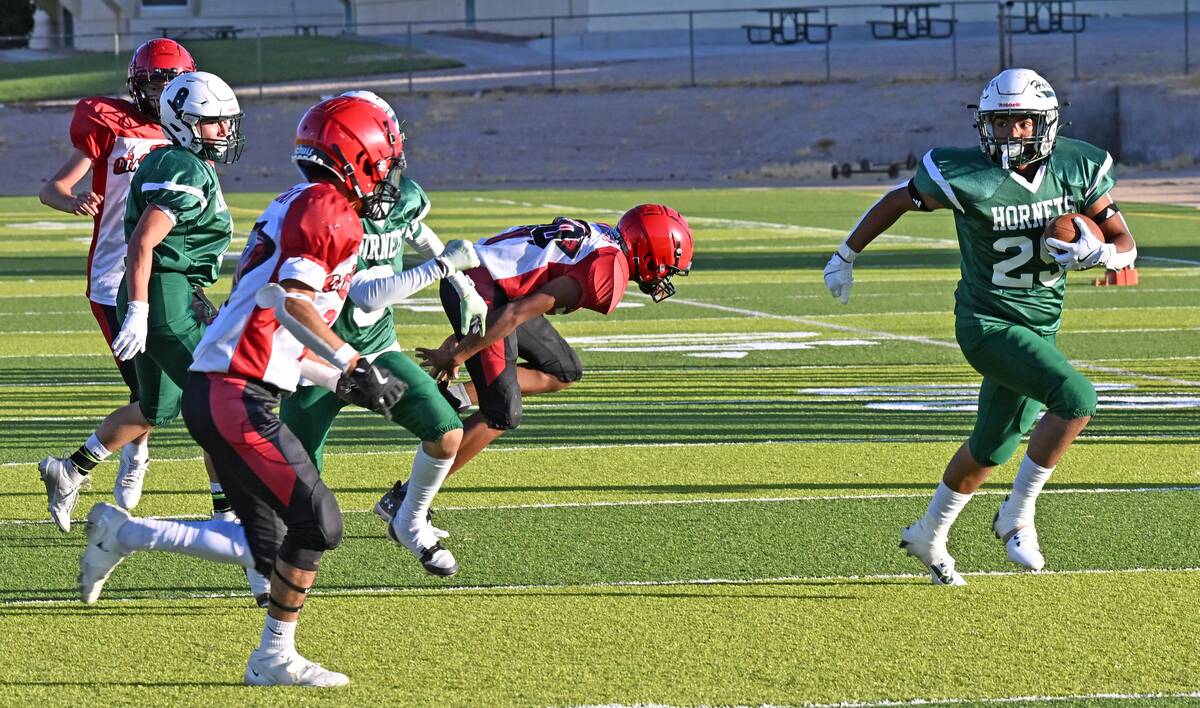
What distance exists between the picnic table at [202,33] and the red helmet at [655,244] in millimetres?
45815

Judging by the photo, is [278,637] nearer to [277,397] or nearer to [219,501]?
[277,397]

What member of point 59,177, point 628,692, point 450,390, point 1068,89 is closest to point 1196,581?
point 628,692

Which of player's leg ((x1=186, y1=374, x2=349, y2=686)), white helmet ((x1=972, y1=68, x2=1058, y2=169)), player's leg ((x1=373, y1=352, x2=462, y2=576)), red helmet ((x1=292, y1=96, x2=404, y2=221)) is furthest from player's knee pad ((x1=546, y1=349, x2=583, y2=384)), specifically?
player's leg ((x1=186, y1=374, x2=349, y2=686))

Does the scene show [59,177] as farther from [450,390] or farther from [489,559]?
[489,559]

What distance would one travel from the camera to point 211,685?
5.05m

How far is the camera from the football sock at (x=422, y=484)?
636cm

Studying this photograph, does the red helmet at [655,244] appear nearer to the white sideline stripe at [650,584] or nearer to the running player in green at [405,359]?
the running player in green at [405,359]

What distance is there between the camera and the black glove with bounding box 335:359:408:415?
4852 millimetres

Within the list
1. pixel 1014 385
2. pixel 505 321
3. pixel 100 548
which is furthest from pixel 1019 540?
pixel 100 548

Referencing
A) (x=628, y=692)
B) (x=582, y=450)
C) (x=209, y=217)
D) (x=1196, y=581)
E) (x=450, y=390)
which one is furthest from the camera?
(x=582, y=450)

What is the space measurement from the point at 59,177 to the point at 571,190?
24.2 meters

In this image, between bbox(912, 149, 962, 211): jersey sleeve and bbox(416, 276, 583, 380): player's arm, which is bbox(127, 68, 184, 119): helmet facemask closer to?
bbox(416, 276, 583, 380): player's arm

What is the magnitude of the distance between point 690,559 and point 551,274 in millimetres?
1189

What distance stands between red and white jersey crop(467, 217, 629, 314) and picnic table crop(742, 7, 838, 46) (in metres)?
38.9
